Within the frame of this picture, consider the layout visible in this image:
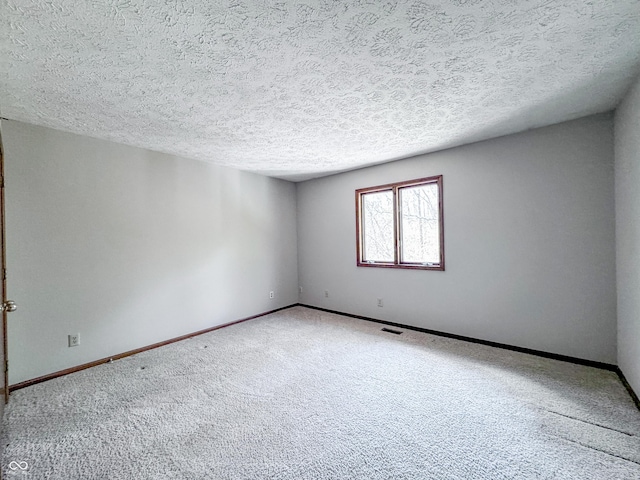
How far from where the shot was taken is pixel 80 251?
2.76 m

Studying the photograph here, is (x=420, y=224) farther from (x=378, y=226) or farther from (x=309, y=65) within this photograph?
(x=309, y=65)

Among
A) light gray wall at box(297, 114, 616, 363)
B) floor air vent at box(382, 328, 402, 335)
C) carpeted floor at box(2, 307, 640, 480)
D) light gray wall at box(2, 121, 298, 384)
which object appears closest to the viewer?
carpeted floor at box(2, 307, 640, 480)

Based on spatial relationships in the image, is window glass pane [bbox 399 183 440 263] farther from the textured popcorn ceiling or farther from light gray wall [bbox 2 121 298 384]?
light gray wall [bbox 2 121 298 384]

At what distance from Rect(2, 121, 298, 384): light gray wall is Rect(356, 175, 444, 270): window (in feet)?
6.13

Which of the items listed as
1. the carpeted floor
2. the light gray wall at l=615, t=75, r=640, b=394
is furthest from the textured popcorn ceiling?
the carpeted floor

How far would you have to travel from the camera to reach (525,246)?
115 inches

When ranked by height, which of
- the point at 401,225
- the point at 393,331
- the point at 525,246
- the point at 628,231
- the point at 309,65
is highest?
the point at 309,65

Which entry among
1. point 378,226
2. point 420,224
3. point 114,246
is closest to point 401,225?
point 420,224

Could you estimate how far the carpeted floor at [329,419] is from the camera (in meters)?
1.50

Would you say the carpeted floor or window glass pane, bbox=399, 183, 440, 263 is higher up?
window glass pane, bbox=399, 183, 440, 263

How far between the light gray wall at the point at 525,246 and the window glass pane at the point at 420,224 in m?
0.20

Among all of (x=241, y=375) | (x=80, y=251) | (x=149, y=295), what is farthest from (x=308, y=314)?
(x=80, y=251)

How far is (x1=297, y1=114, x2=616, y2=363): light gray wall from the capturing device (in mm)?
2562

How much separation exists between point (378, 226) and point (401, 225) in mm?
396
